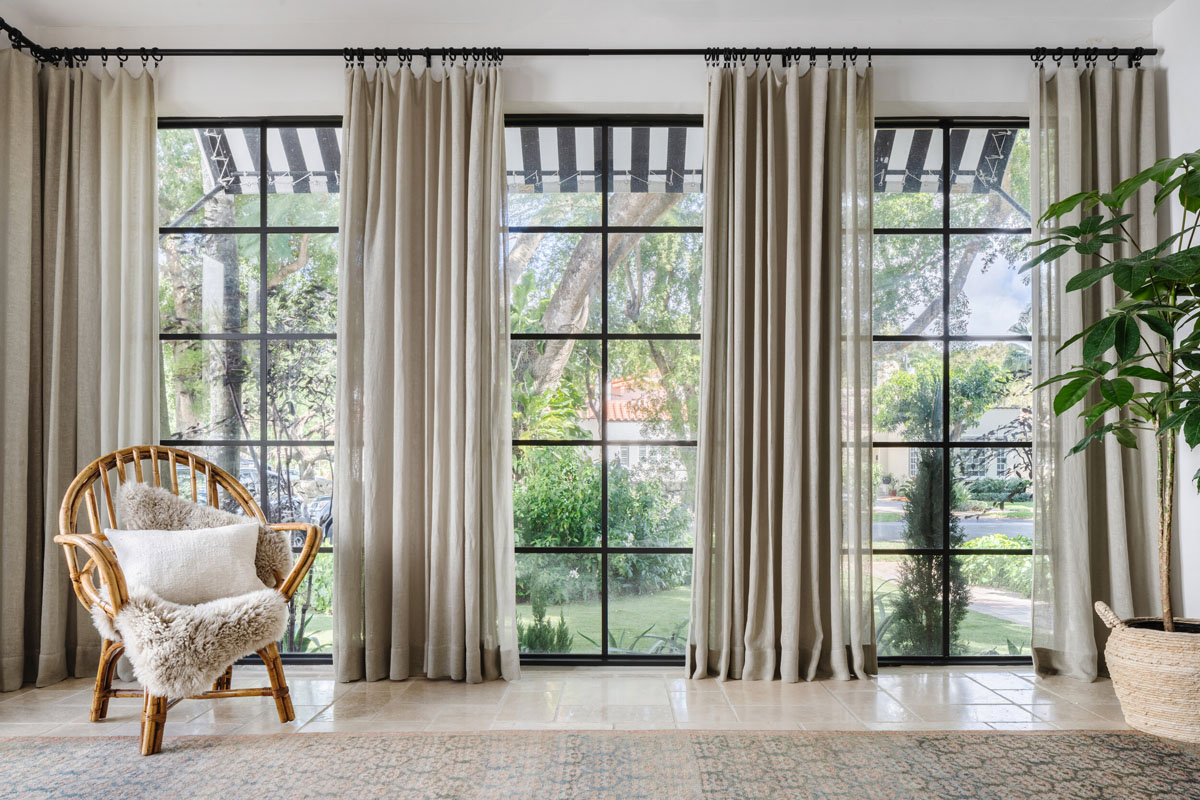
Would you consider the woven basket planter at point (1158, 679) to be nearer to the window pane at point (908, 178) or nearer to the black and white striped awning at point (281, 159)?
the window pane at point (908, 178)

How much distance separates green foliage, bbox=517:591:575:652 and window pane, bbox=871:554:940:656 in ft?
4.36

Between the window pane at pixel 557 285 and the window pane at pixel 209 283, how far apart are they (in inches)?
45.3

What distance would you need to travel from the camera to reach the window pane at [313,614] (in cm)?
320

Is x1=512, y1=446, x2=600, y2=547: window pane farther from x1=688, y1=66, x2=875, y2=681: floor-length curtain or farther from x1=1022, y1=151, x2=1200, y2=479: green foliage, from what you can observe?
x1=1022, y1=151, x2=1200, y2=479: green foliage

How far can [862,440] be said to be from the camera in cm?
292

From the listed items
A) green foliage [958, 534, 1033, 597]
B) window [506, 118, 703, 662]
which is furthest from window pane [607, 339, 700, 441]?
green foliage [958, 534, 1033, 597]

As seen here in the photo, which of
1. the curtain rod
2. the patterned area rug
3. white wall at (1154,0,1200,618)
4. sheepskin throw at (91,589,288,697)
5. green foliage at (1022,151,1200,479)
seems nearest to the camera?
the patterned area rug

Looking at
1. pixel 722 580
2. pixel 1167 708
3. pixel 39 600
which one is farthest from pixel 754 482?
pixel 39 600

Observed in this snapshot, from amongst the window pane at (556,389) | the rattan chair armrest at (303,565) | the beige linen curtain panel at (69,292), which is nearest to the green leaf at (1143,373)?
the window pane at (556,389)

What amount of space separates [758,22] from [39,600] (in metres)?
3.70

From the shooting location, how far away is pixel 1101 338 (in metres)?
2.34

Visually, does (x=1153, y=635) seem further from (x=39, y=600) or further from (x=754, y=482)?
(x=39, y=600)

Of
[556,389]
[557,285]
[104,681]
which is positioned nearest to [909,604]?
[556,389]

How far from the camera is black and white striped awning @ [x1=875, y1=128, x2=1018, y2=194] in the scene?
10.5ft
